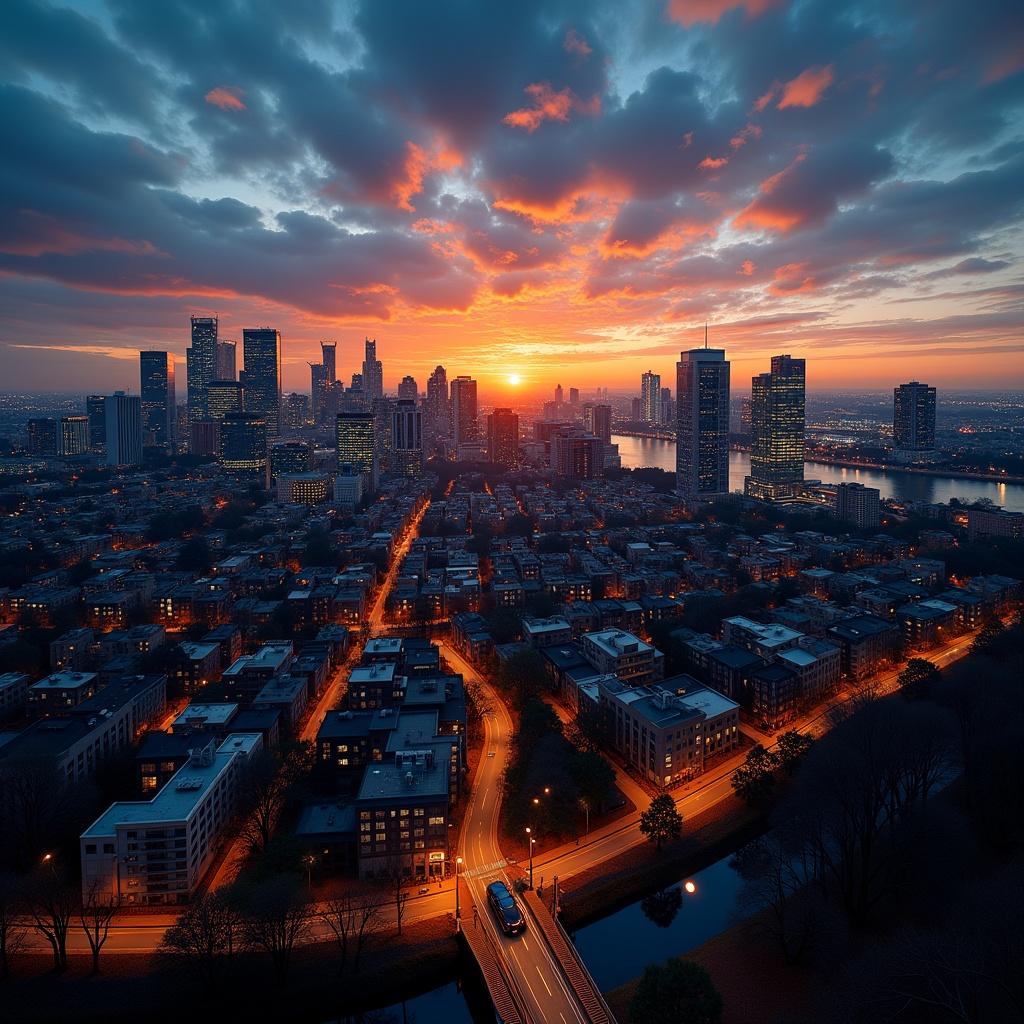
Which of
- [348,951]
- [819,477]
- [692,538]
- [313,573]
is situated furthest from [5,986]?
[819,477]

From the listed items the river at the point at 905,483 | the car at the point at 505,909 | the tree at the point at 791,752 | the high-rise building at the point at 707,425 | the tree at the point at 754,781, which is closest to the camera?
the car at the point at 505,909

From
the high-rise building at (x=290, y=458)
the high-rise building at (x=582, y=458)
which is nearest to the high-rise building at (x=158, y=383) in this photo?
the high-rise building at (x=290, y=458)

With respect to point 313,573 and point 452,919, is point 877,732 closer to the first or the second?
point 452,919

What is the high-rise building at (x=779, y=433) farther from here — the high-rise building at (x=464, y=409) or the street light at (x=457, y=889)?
the street light at (x=457, y=889)

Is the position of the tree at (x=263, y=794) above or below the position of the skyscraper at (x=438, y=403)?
below

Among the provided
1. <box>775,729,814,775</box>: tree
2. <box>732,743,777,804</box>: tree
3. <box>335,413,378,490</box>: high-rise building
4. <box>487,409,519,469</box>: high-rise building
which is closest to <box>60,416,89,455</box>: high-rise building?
<box>335,413,378,490</box>: high-rise building

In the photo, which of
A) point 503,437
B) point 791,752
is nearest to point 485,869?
point 791,752
